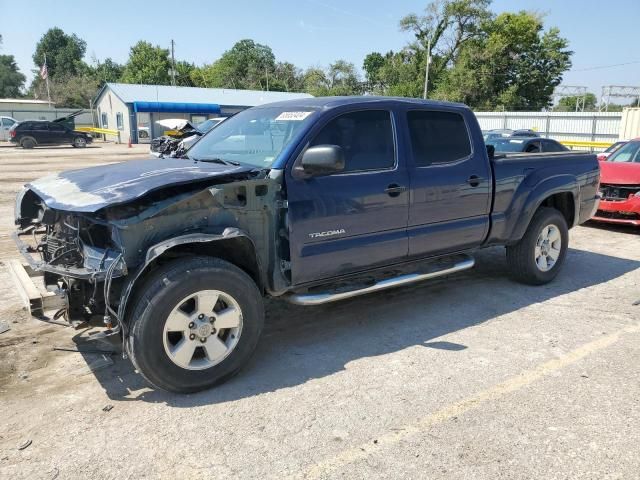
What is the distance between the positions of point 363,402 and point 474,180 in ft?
8.37

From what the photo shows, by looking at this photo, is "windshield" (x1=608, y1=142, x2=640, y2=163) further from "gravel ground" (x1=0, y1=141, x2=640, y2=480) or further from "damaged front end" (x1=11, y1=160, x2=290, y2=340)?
"damaged front end" (x1=11, y1=160, x2=290, y2=340)

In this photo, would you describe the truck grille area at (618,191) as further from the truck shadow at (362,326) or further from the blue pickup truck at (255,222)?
the blue pickup truck at (255,222)

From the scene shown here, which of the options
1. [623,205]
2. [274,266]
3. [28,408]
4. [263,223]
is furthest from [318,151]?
[623,205]

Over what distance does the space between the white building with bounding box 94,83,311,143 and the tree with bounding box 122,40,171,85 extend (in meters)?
30.8

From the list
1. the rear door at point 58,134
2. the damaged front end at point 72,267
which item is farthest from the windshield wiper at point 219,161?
the rear door at point 58,134

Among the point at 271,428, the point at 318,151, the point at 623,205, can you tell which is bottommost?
the point at 271,428

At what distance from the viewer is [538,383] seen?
12.0 ft

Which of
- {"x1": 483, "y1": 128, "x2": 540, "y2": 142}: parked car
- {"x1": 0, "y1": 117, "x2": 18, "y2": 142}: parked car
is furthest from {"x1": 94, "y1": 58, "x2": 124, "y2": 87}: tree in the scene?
{"x1": 483, "y1": 128, "x2": 540, "y2": 142}: parked car

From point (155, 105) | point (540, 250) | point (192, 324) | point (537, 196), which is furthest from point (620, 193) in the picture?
point (155, 105)

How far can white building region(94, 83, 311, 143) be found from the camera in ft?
136

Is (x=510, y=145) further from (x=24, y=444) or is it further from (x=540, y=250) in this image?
(x=24, y=444)

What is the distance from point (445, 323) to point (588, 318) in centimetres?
138

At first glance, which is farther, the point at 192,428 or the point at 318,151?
the point at 318,151

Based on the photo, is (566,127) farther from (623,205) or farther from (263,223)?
(263,223)
